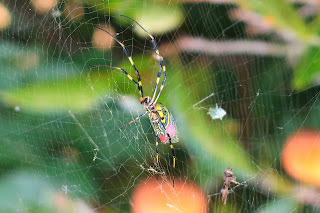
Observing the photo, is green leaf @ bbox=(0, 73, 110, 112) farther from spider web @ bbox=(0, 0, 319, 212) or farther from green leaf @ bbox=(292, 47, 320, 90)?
green leaf @ bbox=(292, 47, 320, 90)

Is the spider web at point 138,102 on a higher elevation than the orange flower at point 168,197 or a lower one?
higher

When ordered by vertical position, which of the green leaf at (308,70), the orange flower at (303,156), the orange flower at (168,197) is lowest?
the orange flower at (168,197)

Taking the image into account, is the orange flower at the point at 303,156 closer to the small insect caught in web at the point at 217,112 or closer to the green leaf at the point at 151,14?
the small insect caught in web at the point at 217,112

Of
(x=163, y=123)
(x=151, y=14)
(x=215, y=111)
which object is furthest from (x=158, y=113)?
(x=151, y=14)

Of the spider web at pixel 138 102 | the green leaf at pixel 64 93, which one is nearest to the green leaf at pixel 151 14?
the spider web at pixel 138 102

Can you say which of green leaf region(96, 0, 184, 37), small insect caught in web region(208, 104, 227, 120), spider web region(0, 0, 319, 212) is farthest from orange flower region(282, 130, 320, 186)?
green leaf region(96, 0, 184, 37)

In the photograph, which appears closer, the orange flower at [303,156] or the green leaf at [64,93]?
the orange flower at [303,156]

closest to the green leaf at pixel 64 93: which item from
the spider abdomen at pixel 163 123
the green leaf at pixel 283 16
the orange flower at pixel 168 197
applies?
the spider abdomen at pixel 163 123
